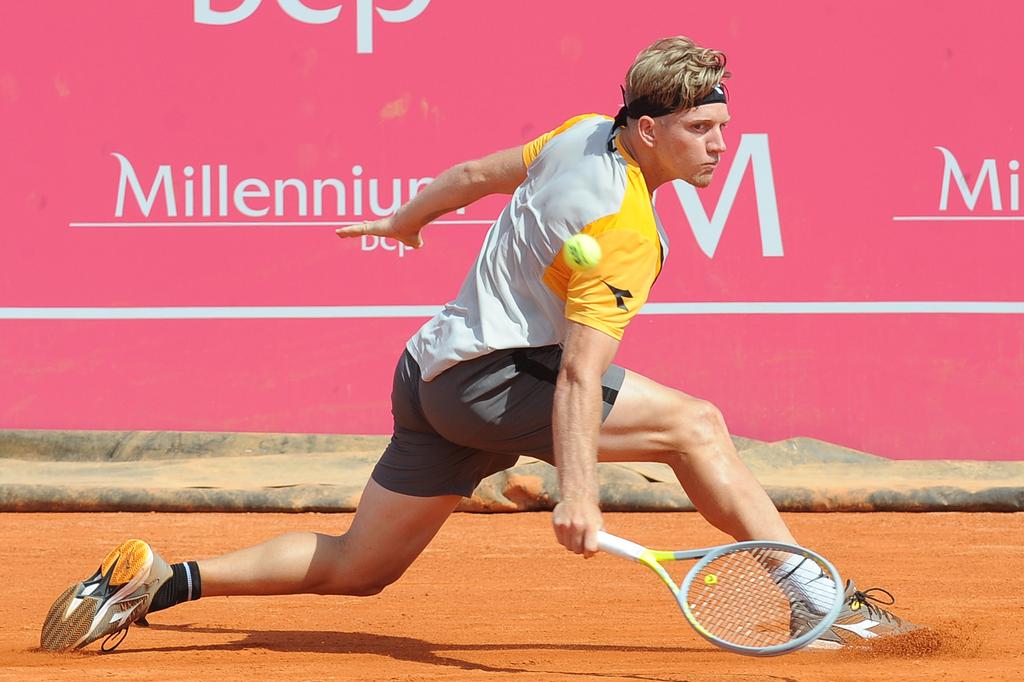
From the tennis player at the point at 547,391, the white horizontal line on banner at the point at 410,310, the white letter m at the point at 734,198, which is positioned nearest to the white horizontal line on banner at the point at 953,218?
the white horizontal line on banner at the point at 410,310

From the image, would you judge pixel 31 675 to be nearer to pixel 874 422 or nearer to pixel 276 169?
pixel 276 169

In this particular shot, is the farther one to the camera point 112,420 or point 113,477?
point 112,420

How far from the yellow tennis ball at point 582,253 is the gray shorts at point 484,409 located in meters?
0.39

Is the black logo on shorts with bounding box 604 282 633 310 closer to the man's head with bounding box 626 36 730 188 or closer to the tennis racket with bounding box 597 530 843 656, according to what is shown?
the man's head with bounding box 626 36 730 188

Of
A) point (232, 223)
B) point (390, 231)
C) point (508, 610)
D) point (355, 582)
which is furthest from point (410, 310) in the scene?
point (355, 582)

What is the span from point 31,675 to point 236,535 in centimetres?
254

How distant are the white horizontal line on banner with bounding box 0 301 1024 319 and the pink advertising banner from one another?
1 cm

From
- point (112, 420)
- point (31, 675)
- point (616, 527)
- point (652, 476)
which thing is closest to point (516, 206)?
point (31, 675)

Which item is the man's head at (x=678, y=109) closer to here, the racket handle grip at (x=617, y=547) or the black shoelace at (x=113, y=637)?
the racket handle grip at (x=617, y=547)

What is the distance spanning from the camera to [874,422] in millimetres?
7320

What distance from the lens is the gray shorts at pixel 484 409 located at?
348cm

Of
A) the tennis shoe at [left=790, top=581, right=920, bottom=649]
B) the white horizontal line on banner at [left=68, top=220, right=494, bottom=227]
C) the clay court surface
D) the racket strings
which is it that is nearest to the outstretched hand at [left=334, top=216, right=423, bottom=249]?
the clay court surface

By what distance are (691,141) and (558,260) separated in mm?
401

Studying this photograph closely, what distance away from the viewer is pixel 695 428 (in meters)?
3.49
